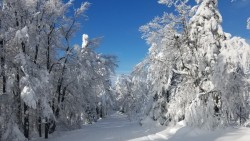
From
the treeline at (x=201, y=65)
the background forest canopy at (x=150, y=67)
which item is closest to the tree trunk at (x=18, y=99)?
the background forest canopy at (x=150, y=67)

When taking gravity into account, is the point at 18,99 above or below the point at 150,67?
below

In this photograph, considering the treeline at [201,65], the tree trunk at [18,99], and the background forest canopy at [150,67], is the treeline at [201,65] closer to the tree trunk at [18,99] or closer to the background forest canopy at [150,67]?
the background forest canopy at [150,67]

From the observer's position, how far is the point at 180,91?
24.7 metres

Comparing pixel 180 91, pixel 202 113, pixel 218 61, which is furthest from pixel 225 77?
pixel 180 91

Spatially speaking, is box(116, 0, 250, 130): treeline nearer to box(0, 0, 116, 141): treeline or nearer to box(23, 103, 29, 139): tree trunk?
box(0, 0, 116, 141): treeline

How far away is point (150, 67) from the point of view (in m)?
28.5

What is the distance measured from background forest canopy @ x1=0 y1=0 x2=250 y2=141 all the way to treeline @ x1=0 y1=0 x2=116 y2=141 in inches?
2.3

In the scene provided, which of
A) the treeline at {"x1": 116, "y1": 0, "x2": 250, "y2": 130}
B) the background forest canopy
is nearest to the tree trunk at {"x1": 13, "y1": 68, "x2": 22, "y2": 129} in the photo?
the background forest canopy

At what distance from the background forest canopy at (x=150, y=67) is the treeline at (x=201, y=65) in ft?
0.18

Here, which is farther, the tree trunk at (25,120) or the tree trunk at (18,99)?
the tree trunk at (25,120)

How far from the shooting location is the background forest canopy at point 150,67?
835 inches

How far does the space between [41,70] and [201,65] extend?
10431 millimetres

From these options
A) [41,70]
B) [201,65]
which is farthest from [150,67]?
[41,70]

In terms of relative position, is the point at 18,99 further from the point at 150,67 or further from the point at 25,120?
the point at 150,67
